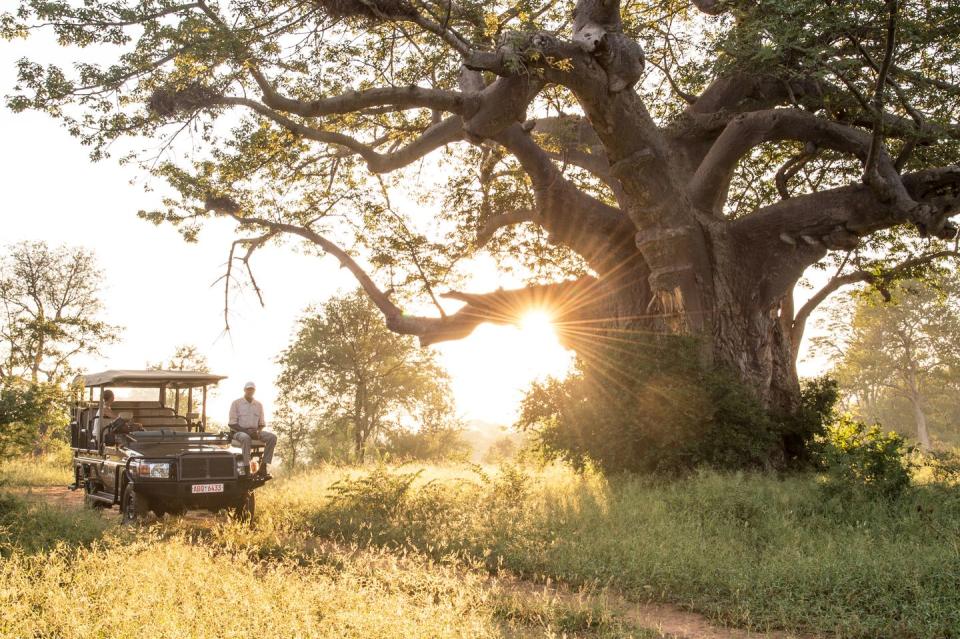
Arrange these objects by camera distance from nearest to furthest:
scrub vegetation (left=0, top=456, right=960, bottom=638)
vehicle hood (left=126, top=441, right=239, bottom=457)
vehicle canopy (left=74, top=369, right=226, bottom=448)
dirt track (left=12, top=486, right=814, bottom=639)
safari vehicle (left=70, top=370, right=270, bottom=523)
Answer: scrub vegetation (left=0, top=456, right=960, bottom=638) → dirt track (left=12, top=486, right=814, bottom=639) → safari vehicle (left=70, top=370, right=270, bottom=523) → vehicle hood (left=126, top=441, right=239, bottom=457) → vehicle canopy (left=74, top=369, right=226, bottom=448)

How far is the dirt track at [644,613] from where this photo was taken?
5.38 metres

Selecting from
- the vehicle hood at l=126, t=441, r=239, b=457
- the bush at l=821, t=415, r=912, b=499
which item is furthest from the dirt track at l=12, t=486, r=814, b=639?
the vehicle hood at l=126, t=441, r=239, b=457

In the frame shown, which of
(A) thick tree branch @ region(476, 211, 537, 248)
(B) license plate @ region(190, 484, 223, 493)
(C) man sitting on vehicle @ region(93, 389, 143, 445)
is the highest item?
(A) thick tree branch @ region(476, 211, 537, 248)

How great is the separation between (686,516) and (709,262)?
21.8ft

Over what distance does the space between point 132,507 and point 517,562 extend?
5.90 meters

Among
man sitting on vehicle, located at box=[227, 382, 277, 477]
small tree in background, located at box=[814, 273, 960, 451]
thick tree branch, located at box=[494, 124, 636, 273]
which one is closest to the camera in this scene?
man sitting on vehicle, located at box=[227, 382, 277, 477]

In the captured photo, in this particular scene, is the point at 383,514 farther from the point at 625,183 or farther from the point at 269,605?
the point at 625,183

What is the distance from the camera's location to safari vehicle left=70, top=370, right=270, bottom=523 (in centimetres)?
1005

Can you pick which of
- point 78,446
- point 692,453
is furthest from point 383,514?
point 78,446

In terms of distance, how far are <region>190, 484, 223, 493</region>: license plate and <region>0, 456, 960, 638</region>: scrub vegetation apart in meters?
0.55

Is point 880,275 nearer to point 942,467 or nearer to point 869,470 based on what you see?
point 942,467

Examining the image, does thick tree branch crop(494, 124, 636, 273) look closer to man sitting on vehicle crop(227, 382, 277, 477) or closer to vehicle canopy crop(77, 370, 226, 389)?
man sitting on vehicle crop(227, 382, 277, 477)

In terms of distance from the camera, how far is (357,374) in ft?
98.5

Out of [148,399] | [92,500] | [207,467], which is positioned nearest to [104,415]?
[148,399]
